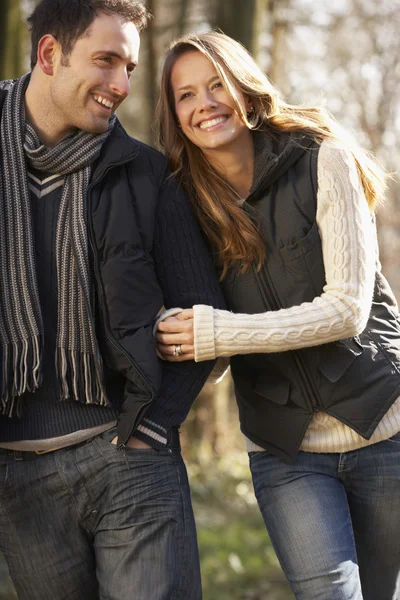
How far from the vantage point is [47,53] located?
9.60 feet

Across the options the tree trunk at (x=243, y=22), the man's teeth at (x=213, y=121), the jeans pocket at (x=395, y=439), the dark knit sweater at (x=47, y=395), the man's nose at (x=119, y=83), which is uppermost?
the tree trunk at (x=243, y=22)

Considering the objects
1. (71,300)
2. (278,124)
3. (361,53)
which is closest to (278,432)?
(71,300)

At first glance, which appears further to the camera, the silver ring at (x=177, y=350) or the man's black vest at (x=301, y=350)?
the man's black vest at (x=301, y=350)

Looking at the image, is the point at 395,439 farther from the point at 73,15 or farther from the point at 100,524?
the point at 73,15

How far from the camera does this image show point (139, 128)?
10.0 meters

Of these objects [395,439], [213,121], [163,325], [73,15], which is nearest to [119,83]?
[73,15]

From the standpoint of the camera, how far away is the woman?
2.90 metres

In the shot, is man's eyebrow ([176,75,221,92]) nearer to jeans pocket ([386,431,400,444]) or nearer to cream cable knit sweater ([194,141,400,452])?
cream cable knit sweater ([194,141,400,452])

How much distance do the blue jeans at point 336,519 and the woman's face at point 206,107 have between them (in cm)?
117

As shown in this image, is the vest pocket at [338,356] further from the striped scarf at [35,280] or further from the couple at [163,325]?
the striped scarf at [35,280]

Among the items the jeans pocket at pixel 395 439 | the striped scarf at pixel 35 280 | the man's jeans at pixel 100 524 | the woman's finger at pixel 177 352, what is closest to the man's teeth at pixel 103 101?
the striped scarf at pixel 35 280

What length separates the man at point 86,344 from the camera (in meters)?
2.79

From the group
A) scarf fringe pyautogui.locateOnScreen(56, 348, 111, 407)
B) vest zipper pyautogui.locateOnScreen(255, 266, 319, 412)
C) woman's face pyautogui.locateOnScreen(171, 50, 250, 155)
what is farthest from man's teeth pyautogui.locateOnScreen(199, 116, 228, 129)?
scarf fringe pyautogui.locateOnScreen(56, 348, 111, 407)

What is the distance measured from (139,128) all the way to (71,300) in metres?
7.46
